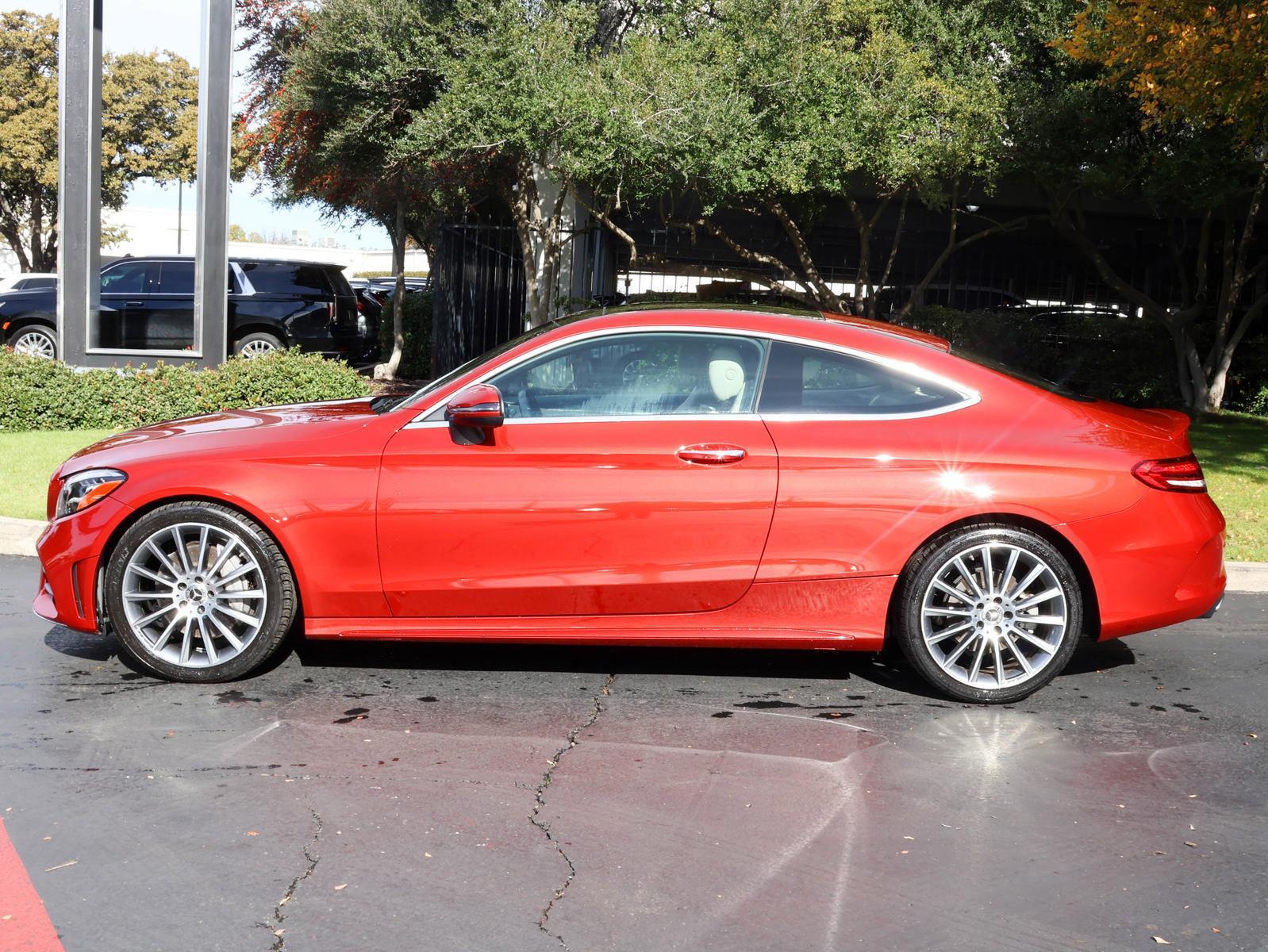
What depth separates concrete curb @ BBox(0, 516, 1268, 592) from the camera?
781 centimetres

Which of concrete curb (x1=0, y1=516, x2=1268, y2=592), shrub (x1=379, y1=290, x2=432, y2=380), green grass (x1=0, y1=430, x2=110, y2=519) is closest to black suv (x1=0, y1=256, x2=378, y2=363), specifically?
shrub (x1=379, y1=290, x2=432, y2=380)

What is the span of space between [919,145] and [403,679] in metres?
10.4

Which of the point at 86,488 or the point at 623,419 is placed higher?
the point at 623,419

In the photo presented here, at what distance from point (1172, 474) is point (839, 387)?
4.62ft

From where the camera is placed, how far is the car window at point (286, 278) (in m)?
19.5

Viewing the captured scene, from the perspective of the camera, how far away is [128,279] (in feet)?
62.3

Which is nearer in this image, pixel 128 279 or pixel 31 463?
pixel 31 463

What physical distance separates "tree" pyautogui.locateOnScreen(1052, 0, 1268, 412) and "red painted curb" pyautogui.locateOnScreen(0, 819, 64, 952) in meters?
11.5

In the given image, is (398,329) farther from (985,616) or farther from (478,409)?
(985,616)

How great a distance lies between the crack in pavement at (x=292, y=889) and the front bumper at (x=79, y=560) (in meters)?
1.83

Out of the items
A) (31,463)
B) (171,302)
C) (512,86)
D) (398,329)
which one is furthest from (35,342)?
(512,86)

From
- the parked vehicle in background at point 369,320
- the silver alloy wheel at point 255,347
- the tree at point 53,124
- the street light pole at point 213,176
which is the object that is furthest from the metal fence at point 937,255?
the tree at point 53,124

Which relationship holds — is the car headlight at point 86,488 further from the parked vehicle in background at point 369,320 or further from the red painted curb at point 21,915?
the parked vehicle in background at point 369,320

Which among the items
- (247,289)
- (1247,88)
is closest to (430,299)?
(247,289)
